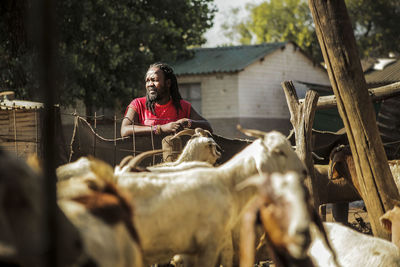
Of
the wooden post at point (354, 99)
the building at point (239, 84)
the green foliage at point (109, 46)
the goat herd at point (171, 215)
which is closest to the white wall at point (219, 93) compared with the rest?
the building at point (239, 84)

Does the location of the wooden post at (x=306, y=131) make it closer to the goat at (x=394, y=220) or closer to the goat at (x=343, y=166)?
the goat at (x=394, y=220)

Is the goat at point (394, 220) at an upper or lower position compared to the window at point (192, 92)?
lower

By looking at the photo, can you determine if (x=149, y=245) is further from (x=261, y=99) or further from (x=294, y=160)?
(x=261, y=99)

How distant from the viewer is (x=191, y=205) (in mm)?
2840

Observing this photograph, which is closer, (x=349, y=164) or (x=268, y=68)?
(x=349, y=164)

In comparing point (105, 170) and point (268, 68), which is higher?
point (268, 68)

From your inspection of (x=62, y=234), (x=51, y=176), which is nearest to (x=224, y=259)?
(x=62, y=234)

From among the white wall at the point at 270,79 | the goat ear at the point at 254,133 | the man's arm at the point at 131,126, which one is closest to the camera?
the goat ear at the point at 254,133

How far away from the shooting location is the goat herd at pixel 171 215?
1.86 metres

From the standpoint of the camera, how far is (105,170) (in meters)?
2.50

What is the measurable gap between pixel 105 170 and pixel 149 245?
532mm

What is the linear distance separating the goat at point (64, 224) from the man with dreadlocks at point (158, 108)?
2.99 metres

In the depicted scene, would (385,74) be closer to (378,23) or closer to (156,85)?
(378,23)

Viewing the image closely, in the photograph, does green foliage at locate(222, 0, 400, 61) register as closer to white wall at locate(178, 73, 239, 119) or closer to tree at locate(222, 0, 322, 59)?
tree at locate(222, 0, 322, 59)
